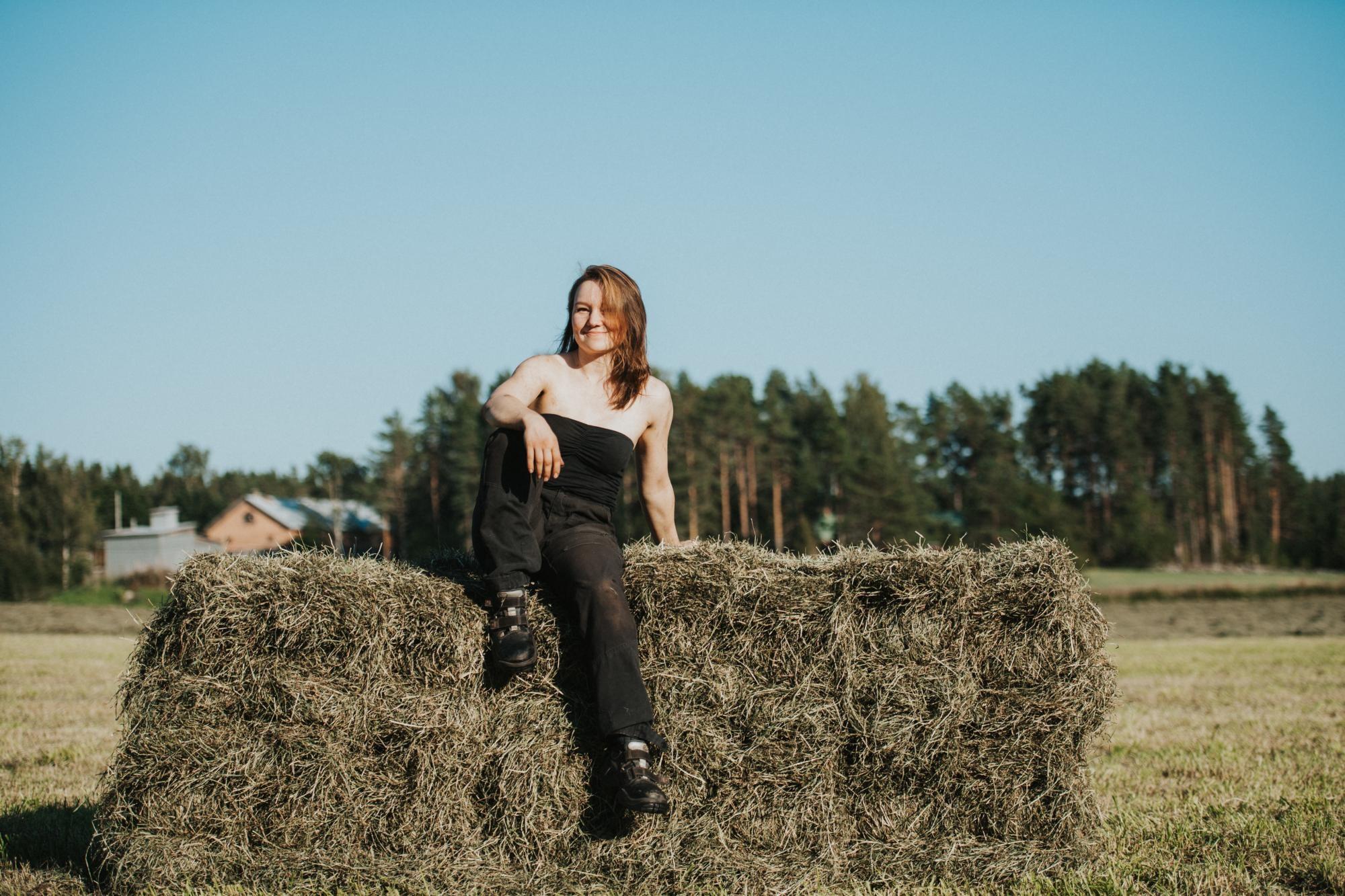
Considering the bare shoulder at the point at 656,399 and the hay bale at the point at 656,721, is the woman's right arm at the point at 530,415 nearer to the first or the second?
the bare shoulder at the point at 656,399

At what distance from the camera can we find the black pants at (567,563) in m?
3.92

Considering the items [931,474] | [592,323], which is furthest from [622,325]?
[931,474]

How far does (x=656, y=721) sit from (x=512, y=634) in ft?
2.49

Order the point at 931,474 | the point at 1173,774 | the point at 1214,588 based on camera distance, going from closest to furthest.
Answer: the point at 1173,774, the point at 1214,588, the point at 931,474

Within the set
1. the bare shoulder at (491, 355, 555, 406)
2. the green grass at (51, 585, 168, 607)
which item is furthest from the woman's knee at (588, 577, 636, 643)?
the green grass at (51, 585, 168, 607)

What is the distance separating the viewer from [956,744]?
13.4 feet

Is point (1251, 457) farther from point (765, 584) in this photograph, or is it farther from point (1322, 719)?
point (765, 584)

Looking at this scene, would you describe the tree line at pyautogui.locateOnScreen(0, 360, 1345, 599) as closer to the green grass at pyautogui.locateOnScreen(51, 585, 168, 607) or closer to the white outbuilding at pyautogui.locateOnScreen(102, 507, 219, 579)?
the white outbuilding at pyautogui.locateOnScreen(102, 507, 219, 579)

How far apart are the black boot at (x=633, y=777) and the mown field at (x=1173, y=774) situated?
1.20 meters

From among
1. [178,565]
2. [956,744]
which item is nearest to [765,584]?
[956,744]

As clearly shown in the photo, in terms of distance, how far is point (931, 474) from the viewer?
7369 centimetres

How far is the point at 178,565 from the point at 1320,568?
246 feet

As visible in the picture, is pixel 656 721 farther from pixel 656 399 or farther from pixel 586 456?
pixel 656 399

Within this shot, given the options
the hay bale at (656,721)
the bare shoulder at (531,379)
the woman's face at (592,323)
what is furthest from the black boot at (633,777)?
the woman's face at (592,323)
